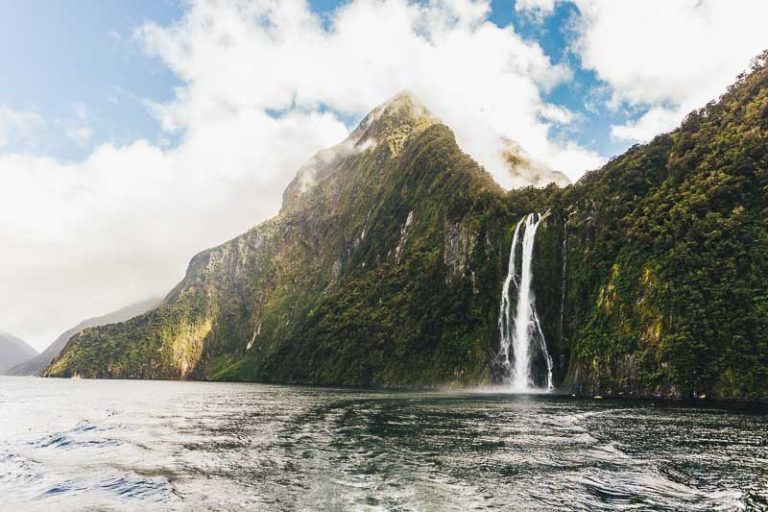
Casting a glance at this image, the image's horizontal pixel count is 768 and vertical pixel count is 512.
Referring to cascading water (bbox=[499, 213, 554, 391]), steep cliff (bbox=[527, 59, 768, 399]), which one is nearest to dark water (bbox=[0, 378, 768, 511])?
steep cliff (bbox=[527, 59, 768, 399])

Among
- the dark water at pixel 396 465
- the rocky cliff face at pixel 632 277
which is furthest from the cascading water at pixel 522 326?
the dark water at pixel 396 465

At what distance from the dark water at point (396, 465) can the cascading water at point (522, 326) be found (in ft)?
209

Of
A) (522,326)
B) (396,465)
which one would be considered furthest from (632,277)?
(396,465)

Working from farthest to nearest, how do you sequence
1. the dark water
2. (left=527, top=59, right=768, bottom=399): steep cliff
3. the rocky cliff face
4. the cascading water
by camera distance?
the cascading water, the rocky cliff face, (left=527, top=59, right=768, bottom=399): steep cliff, the dark water

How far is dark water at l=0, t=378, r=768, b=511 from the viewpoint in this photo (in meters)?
19.0

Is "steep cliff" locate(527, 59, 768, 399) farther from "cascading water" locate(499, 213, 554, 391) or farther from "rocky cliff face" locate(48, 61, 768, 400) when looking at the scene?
"cascading water" locate(499, 213, 554, 391)

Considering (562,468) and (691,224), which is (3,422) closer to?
(562,468)

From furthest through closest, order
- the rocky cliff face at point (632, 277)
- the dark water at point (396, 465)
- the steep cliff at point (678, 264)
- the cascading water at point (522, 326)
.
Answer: the cascading water at point (522, 326)
the rocky cliff face at point (632, 277)
the steep cliff at point (678, 264)
the dark water at point (396, 465)

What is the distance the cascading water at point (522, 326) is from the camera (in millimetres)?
107250

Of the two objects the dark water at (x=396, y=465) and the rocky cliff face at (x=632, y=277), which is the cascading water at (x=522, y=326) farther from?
the dark water at (x=396, y=465)

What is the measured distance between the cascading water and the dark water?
6365 centimetres

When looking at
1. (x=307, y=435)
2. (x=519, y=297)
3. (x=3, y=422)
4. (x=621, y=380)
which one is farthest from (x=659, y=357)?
(x=3, y=422)

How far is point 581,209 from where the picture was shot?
11188 cm

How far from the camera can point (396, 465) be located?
2508 cm
